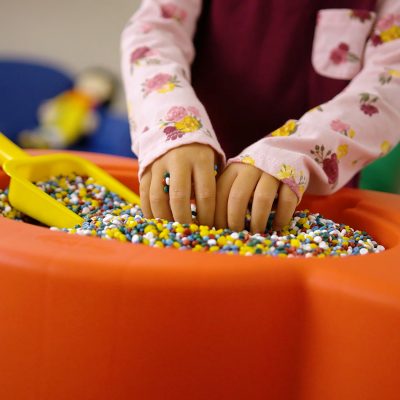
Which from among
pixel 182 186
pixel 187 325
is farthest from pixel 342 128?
pixel 187 325

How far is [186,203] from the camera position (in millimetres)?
502

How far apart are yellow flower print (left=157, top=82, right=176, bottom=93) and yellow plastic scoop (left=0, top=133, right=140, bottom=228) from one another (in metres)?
0.12

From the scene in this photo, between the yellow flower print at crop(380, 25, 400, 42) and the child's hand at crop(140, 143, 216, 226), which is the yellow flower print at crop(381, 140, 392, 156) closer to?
the yellow flower print at crop(380, 25, 400, 42)

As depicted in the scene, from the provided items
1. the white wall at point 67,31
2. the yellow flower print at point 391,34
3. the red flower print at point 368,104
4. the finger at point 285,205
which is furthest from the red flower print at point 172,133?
the white wall at point 67,31

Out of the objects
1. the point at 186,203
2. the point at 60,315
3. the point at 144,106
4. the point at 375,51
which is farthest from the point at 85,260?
the point at 375,51

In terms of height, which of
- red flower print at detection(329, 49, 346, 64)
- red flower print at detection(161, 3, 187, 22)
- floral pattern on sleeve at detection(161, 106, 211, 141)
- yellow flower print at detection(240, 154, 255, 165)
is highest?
red flower print at detection(161, 3, 187, 22)

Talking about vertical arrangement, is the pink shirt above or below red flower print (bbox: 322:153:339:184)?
above

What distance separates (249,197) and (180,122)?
11 centimetres

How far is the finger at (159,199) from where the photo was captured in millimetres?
514

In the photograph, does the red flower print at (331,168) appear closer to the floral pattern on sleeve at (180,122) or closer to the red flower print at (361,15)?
the floral pattern on sleeve at (180,122)

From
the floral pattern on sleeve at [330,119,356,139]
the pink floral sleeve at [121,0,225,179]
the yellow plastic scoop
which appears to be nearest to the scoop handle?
the yellow plastic scoop

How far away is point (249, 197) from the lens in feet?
1.65

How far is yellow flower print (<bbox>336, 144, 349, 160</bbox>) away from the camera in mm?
611

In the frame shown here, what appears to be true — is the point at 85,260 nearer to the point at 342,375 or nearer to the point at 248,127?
the point at 342,375
